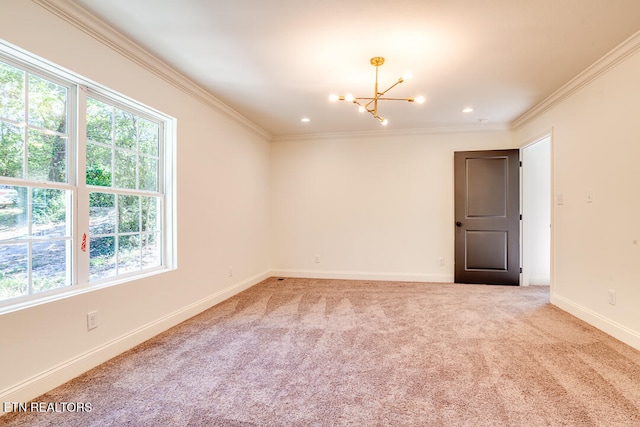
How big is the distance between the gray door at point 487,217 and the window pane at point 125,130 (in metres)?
4.29

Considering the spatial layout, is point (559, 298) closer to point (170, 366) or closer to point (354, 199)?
point (354, 199)

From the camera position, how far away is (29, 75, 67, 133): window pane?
6.40ft

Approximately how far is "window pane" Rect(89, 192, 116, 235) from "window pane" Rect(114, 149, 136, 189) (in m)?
0.16

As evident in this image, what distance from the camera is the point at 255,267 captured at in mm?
4828

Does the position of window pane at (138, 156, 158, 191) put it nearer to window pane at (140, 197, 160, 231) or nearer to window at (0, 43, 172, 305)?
window at (0, 43, 172, 305)

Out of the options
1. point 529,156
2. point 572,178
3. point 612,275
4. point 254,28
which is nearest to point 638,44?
point 572,178

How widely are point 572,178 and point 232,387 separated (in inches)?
149

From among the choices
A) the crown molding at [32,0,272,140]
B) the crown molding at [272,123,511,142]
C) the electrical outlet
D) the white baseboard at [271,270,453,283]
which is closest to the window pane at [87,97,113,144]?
the crown molding at [32,0,272,140]

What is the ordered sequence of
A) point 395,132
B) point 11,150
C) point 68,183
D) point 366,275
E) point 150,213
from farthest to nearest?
1. point 366,275
2. point 395,132
3. point 150,213
4. point 68,183
5. point 11,150

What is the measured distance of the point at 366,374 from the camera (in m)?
2.07

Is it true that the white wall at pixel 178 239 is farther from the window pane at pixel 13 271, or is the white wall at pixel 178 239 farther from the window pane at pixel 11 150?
the window pane at pixel 11 150

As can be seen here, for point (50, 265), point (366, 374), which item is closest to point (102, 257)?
point (50, 265)

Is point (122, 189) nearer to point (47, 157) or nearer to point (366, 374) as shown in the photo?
point (47, 157)

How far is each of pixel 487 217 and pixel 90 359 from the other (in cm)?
495
